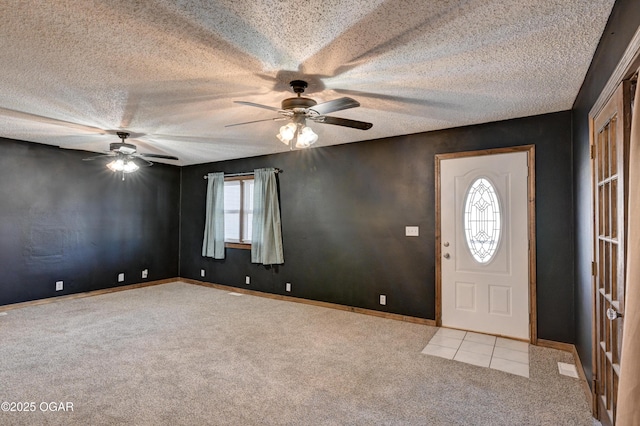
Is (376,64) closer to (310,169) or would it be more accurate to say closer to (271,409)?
(271,409)

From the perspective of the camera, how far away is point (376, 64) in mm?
2508

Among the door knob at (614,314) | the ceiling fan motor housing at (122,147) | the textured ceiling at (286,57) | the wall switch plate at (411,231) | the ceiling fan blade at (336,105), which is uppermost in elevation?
the textured ceiling at (286,57)

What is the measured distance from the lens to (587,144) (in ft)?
9.02

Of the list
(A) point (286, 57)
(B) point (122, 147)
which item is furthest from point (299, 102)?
(B) point (122, 147)

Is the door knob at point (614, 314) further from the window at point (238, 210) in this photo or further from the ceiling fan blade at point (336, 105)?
the window at point (238, 210)

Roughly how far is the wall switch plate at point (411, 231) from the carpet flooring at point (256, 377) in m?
1.15

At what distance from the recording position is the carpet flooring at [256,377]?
2408 millimetres

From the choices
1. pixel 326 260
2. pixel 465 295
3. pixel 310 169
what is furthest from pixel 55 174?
pixel 465 295

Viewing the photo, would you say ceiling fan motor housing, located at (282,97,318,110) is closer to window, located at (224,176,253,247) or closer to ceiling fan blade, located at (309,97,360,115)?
ceiling fan blade, located at (309,97,360,115)

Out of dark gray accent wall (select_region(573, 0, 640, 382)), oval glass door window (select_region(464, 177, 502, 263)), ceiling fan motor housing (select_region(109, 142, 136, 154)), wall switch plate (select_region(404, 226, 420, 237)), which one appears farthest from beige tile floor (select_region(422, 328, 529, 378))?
ceiling fan motor housing (select_region(109, 142, 136, 154))

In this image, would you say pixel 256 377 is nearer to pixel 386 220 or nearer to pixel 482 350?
pixel 482 350

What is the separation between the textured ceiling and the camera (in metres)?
1.88

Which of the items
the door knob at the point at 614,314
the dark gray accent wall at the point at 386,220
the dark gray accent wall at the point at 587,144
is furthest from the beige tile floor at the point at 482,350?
the door knob at the point at 614,314

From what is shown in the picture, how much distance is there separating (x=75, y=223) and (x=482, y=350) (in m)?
6.23
